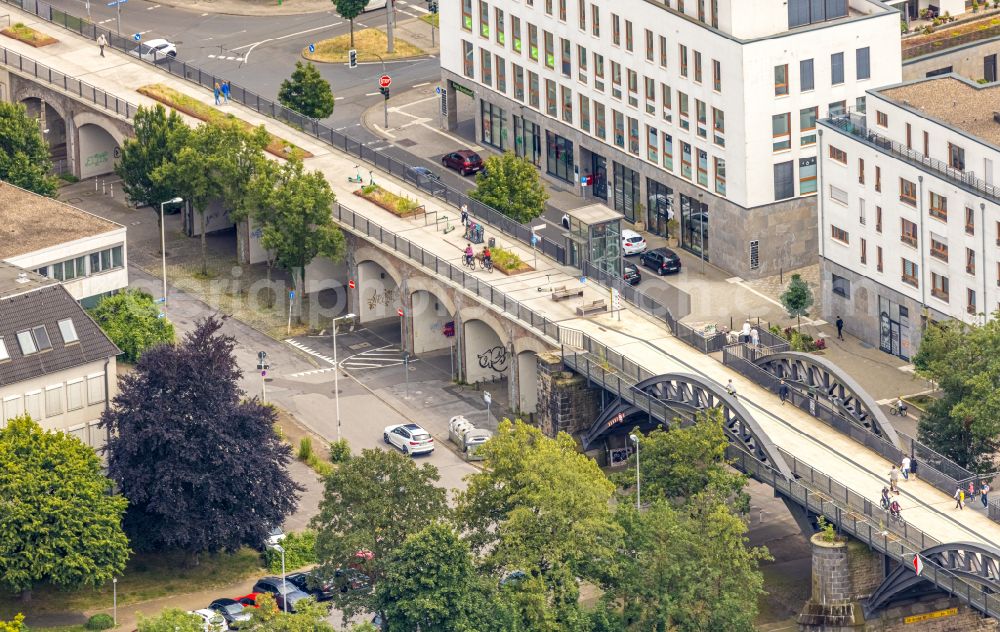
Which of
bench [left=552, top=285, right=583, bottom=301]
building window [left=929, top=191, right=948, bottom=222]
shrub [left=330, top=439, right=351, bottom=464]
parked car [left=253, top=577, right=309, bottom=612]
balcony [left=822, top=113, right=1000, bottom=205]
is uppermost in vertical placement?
balcony [left=822, top=113, right=1000, bottom=205]

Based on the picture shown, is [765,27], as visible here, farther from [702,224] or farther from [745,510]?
[745,510]

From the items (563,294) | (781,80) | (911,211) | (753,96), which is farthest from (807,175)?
(563,294)

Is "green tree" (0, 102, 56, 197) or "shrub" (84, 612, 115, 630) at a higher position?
"green tree" (0, 102, 56, 197)

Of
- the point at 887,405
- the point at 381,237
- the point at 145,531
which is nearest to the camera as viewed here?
the point at 145,531

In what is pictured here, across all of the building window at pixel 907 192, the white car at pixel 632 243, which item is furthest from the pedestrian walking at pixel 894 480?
the white car at pixel 632 243

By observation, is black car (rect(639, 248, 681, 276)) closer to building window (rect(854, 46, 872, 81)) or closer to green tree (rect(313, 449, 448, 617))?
building window (rect(854, 46, 872, 81))

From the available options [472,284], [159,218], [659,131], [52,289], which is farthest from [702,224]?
[52,289]

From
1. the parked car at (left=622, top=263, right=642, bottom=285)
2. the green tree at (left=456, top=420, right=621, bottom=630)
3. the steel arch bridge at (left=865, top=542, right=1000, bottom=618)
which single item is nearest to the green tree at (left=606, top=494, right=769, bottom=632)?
the green tree at (left=456, top=420, right=621, bottom=630)
